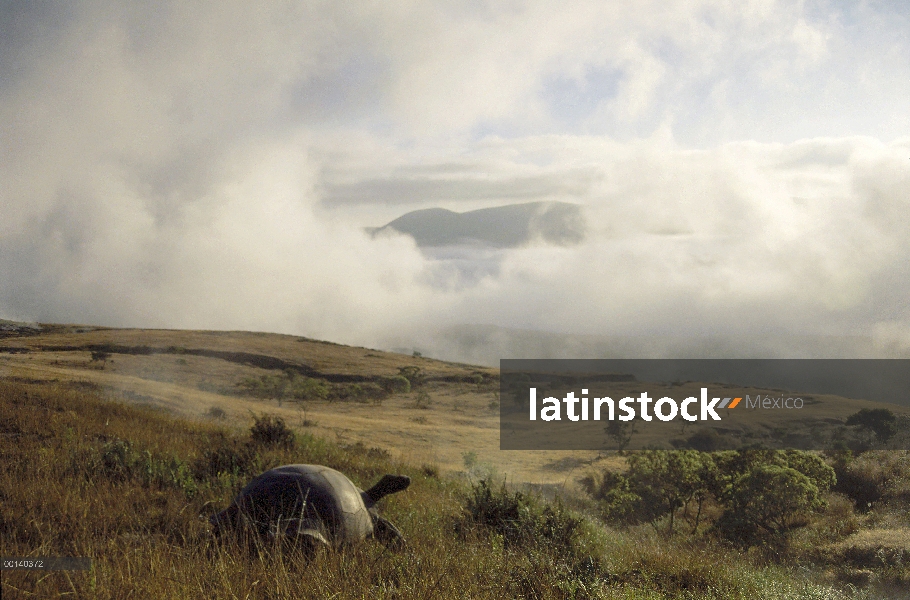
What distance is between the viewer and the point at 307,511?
729cm

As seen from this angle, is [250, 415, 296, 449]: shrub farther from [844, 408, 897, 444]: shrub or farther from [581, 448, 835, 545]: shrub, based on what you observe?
[844, 408, 897, 444]: shrub

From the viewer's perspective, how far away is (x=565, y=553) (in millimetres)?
8703

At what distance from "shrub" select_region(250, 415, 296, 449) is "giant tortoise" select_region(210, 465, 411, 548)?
563 centimetres

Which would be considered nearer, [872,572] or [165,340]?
[872,572]

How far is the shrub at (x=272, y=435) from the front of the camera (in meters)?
13.4

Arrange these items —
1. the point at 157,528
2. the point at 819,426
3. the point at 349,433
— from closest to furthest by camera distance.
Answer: the point at 157,528
the point at 349,433
the point at 819,426

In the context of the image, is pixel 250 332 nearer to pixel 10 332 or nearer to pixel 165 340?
pixel 165 340

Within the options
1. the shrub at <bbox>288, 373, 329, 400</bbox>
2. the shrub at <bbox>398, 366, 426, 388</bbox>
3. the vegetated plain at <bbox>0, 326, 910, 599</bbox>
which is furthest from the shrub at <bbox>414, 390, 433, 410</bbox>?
the vegetated plain at <bbox>0, 326, 910, 599</bbox>

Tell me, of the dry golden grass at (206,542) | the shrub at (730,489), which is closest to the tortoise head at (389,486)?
the dry golden grass at (206,542)

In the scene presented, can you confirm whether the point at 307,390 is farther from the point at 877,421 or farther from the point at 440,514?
the point at 440,514

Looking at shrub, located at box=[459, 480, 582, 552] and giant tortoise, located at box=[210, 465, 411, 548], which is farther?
shrub, located at box=[459, 480, 582, 552]

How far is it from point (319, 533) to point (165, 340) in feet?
173

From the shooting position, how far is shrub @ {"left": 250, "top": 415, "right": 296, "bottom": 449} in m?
13.4

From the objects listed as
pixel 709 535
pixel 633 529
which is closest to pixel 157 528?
pixel 633 529
